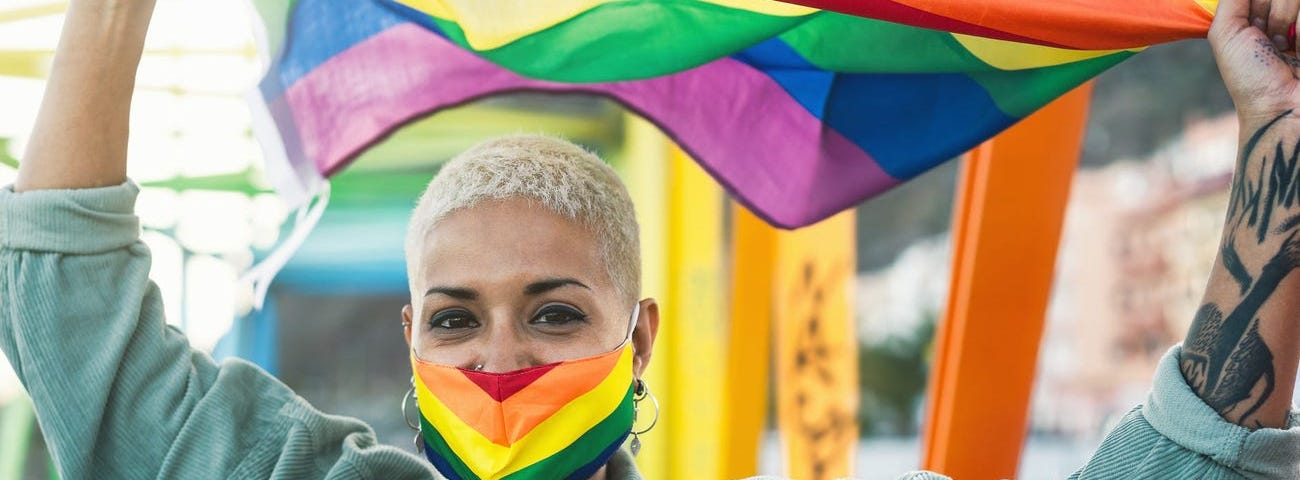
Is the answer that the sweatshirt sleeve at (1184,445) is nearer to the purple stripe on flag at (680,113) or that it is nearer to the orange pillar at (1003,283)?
the purple stripe on flag at (680,113)

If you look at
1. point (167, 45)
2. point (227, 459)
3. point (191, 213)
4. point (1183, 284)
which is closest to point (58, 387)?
point (227, 459)

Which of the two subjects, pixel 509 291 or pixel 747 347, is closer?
pixel 509 291

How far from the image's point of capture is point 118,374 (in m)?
2.17

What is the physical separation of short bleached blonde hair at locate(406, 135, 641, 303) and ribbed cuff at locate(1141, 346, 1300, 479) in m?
0.97

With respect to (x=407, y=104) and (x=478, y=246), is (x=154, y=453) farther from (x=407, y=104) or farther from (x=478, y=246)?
(x=407, y=104)

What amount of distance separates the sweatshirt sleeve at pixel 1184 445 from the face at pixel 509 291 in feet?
2.85

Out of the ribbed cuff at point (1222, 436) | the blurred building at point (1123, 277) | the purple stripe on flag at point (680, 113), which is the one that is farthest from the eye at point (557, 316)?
the blurred building at point (1123, 277)

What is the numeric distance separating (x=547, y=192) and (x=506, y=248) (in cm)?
14

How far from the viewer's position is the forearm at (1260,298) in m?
1.83

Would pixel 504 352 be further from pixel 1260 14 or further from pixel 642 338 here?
pixel 1260 14

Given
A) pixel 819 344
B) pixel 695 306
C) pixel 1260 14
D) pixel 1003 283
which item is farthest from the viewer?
pixel 695 306

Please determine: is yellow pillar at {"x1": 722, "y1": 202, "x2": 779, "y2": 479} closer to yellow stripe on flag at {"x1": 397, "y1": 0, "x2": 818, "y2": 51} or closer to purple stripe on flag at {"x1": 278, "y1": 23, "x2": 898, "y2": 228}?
purple stripe on flag at {"x1": 278, "y1": 23, "x2": 898, "y2": 228}

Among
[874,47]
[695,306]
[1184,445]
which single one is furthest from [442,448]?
[695,306]

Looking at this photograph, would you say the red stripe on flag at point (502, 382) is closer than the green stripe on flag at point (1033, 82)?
Yes
